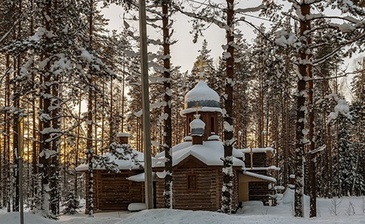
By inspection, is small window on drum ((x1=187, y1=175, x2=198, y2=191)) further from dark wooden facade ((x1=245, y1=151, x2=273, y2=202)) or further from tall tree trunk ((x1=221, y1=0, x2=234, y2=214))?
tall tree trunk ((x1=221, y1=0, x2=234, y2=214))

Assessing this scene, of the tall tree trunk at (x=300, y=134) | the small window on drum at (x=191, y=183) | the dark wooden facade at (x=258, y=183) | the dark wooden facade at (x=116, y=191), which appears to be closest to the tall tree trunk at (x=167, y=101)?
the tall tree trunk at (x=300, y=134)

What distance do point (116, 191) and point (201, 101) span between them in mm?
8682

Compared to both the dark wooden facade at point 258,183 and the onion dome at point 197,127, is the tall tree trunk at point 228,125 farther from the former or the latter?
the dark wooden facade at point 258,183

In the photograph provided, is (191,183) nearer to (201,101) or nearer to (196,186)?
Answer: (196,186)

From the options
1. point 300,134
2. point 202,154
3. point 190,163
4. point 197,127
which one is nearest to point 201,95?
point 197,127

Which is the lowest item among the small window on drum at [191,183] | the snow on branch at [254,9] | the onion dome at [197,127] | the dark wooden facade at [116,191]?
the dark wooden facade at [116,191]

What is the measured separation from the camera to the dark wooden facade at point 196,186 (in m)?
28.1

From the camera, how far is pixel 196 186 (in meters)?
28.6

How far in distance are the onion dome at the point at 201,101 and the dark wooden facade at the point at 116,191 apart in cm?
601

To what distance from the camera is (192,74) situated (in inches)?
2046

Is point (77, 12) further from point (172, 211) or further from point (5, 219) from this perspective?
point (172, 211)

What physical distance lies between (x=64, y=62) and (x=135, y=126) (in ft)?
137

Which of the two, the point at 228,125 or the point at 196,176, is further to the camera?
the point at 196,176

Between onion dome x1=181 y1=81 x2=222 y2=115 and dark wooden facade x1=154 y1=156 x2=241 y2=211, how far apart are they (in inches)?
215
